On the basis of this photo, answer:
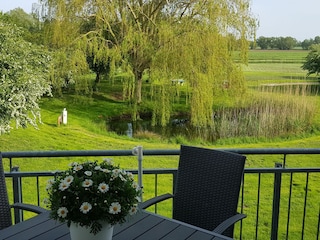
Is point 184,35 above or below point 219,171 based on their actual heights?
above

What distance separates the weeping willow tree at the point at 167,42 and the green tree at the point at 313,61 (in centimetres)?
406

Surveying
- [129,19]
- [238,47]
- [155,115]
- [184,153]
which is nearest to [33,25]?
[129,19]

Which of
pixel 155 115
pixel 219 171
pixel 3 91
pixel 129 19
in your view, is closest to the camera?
pixel 219 171

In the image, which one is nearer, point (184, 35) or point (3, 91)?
point (3, 91)

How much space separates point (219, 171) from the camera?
1745 millimetres

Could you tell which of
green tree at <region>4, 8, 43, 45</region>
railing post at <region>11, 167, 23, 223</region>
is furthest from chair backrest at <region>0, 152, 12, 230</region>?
green tree at <region>4, 8, 43, 45</region>

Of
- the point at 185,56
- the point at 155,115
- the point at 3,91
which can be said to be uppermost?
the point at 185,56

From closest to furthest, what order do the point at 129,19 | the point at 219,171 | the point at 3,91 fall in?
the point at 219,171 < the point at 3,91 < the point at 129,19

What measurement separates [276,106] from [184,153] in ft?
33.3

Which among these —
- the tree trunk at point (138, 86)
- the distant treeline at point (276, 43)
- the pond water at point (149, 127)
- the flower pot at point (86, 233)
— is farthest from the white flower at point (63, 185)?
the tree trunk at point (138, 86)

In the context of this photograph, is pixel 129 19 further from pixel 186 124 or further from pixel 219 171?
pixel 219 171

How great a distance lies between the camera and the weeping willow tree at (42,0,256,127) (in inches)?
408

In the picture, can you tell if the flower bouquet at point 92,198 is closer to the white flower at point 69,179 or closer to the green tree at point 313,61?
the white flower at point 69,179

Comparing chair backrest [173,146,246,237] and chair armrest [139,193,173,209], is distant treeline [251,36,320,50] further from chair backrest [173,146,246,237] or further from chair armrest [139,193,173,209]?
A: chair armrest [139,193,173,209]
